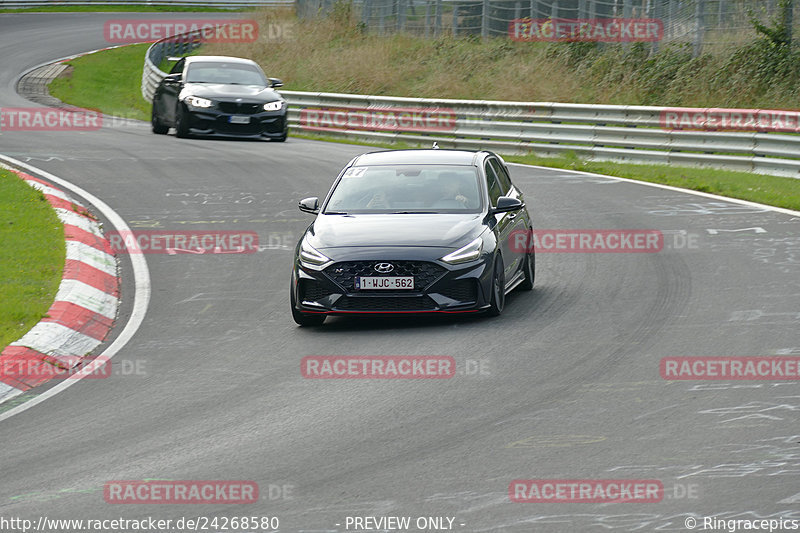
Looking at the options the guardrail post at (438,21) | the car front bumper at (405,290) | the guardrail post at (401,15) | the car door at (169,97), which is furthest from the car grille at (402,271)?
the guardrail post at (401,15)

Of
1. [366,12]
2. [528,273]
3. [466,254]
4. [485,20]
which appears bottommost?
[366,12]

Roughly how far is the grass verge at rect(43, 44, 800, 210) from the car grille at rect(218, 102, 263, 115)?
295 centimetres

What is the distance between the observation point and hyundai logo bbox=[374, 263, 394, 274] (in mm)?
10953

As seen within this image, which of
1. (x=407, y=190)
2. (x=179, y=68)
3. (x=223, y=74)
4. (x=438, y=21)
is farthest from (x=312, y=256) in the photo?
(x=438, y=21)

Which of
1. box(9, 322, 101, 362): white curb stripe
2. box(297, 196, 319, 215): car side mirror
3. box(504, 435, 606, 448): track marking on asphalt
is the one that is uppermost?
box(504, 435, 606, 448): track marking on asphalt

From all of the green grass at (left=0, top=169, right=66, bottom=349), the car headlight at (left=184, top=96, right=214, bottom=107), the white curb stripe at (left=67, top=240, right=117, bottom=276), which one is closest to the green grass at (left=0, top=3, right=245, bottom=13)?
the car headlight at (left=184, top=96, right=214, bottom=107)

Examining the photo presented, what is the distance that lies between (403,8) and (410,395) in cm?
3432

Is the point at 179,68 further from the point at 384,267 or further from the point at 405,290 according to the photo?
the point at 405,290

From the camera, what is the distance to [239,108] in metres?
26.8

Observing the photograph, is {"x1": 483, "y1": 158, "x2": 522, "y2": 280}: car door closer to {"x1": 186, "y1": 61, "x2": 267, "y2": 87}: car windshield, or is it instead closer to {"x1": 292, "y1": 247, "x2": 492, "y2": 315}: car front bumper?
{"x1": 292, "y1": 247, "x2": 492, "y2": 315}: car front bumper

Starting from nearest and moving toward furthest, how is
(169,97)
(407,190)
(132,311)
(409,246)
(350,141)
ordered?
(409,246)
(132,311)
(407,190)
(169,97)
(350,141)

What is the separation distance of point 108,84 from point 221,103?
649 inches

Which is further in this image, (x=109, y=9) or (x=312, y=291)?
(x=109, y=9)

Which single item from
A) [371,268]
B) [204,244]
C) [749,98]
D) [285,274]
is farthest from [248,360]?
[749,98]
